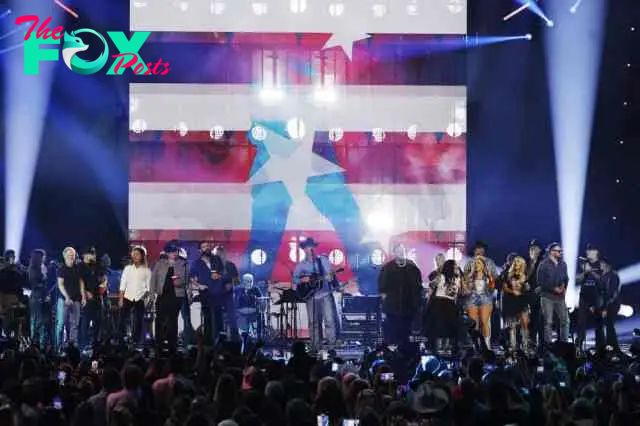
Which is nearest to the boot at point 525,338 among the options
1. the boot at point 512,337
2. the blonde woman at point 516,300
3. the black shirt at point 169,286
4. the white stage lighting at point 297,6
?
the blonde woman at point 516,300

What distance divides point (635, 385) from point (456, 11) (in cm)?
1200

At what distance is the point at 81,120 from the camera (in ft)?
66.9

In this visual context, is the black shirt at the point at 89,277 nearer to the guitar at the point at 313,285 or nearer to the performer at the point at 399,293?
the guitar at the point at 313,285

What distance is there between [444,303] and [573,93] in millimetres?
5369

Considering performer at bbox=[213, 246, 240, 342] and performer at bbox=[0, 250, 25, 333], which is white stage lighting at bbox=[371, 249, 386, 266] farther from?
performer at bbox=[0, 250, 25, 333]

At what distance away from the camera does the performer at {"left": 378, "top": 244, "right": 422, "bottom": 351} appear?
16.5 metres

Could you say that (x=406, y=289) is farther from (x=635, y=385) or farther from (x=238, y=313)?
(x=635, y=385)

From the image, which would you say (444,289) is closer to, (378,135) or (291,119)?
(378,135)

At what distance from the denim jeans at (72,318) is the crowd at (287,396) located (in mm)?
6278

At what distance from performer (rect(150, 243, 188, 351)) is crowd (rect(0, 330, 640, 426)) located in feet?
17.6

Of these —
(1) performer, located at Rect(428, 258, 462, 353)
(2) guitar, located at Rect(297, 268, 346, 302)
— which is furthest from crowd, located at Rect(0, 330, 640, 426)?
(2) guitar, located at Rect(297, 268, 346, 302)

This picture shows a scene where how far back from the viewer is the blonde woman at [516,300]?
55.4ft

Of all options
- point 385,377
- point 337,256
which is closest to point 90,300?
point 337,256

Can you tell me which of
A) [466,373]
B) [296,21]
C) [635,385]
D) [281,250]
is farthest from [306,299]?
[635,385]
